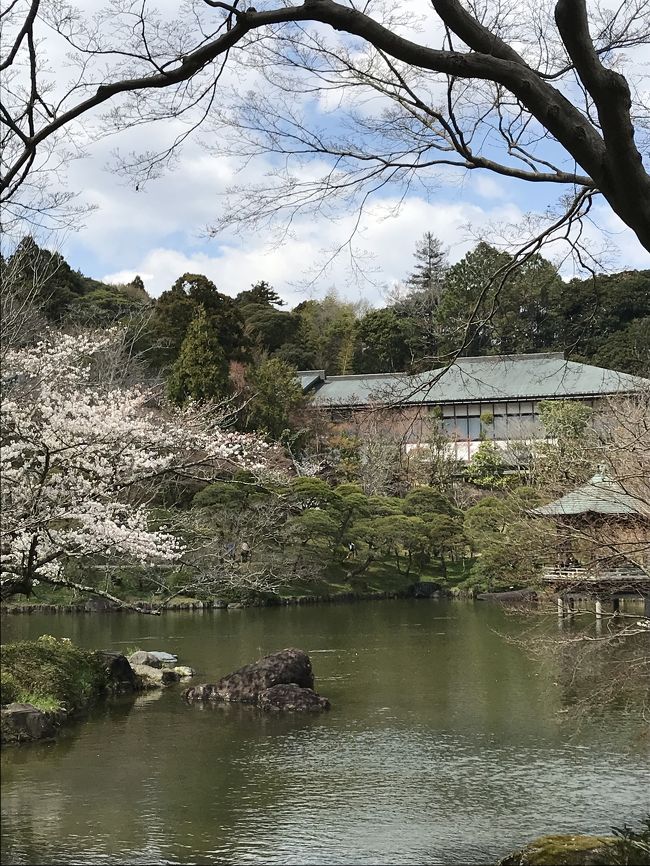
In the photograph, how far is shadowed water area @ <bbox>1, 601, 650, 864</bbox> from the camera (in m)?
5.44

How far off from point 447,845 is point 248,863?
1224 mm

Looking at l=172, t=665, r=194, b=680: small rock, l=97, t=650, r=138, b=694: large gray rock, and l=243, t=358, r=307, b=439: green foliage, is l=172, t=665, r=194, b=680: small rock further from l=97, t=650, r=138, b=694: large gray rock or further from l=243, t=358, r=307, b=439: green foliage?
l=243, t=358, r=307, b=439: green foliage

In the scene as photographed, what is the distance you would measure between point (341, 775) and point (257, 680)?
3166mm

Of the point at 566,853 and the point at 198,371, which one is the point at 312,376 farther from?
the point at 566,853

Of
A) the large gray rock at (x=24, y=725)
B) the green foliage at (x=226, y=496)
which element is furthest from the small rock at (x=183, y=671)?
the green foliage at (x=226, y=496)

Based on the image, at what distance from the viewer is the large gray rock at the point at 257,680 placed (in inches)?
392

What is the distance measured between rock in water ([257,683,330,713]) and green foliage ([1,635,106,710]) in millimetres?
1936

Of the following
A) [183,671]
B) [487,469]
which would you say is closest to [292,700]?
[183,671]

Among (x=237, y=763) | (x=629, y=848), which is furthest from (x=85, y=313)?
(x=629, y=848)

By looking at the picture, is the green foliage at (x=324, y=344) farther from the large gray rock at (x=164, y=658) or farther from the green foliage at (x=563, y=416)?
the large gray rock at (x=164, y=658)

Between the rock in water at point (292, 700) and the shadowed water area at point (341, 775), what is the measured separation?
8.7 inches

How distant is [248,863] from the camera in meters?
5.15

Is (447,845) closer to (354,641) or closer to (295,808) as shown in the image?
(295,808)

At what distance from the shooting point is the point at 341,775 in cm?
702
